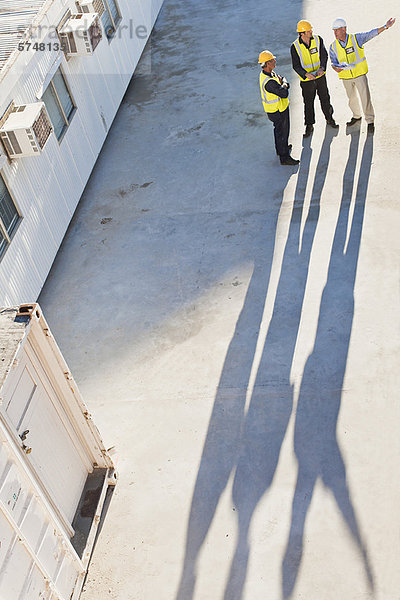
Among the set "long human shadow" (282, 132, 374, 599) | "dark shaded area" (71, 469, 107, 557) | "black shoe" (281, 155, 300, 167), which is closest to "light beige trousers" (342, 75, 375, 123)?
"black shoe" (281, 155, 300, 167)

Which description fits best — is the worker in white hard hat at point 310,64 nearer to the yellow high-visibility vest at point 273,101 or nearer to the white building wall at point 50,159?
the yellow high-visibility vest at point 273,101

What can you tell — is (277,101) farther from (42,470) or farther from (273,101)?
(42,470)

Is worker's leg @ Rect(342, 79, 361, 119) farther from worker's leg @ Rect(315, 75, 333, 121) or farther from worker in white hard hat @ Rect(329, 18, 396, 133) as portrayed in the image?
worker's leg @ Rect(315, 75, 333, 121)

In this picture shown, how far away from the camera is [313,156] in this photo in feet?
38.3

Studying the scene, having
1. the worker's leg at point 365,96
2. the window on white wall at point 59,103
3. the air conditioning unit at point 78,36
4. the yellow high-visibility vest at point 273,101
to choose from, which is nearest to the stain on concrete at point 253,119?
the yellow high-visibility vest at point 273,101

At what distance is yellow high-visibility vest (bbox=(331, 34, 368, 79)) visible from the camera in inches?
429

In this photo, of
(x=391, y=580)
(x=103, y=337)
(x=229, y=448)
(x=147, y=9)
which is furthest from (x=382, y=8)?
(x=391, y=580)

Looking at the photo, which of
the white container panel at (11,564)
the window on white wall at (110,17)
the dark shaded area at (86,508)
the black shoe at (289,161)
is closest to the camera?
the white container panel at (11,564)

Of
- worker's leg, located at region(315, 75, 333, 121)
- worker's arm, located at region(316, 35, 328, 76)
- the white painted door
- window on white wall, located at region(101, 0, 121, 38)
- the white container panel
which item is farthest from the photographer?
window on white wall, located at region(101, 0, 121, 38)

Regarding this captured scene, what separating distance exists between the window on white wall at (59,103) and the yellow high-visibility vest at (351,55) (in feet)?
13.8

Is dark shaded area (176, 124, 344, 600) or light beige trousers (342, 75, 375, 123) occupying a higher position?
light beige trousers (342, 75, 375, 123)

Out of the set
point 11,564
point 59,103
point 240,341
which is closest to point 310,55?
point 59,103

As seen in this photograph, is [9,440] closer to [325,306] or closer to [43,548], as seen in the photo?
[43,548]

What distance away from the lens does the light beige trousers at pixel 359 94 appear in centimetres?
1130
